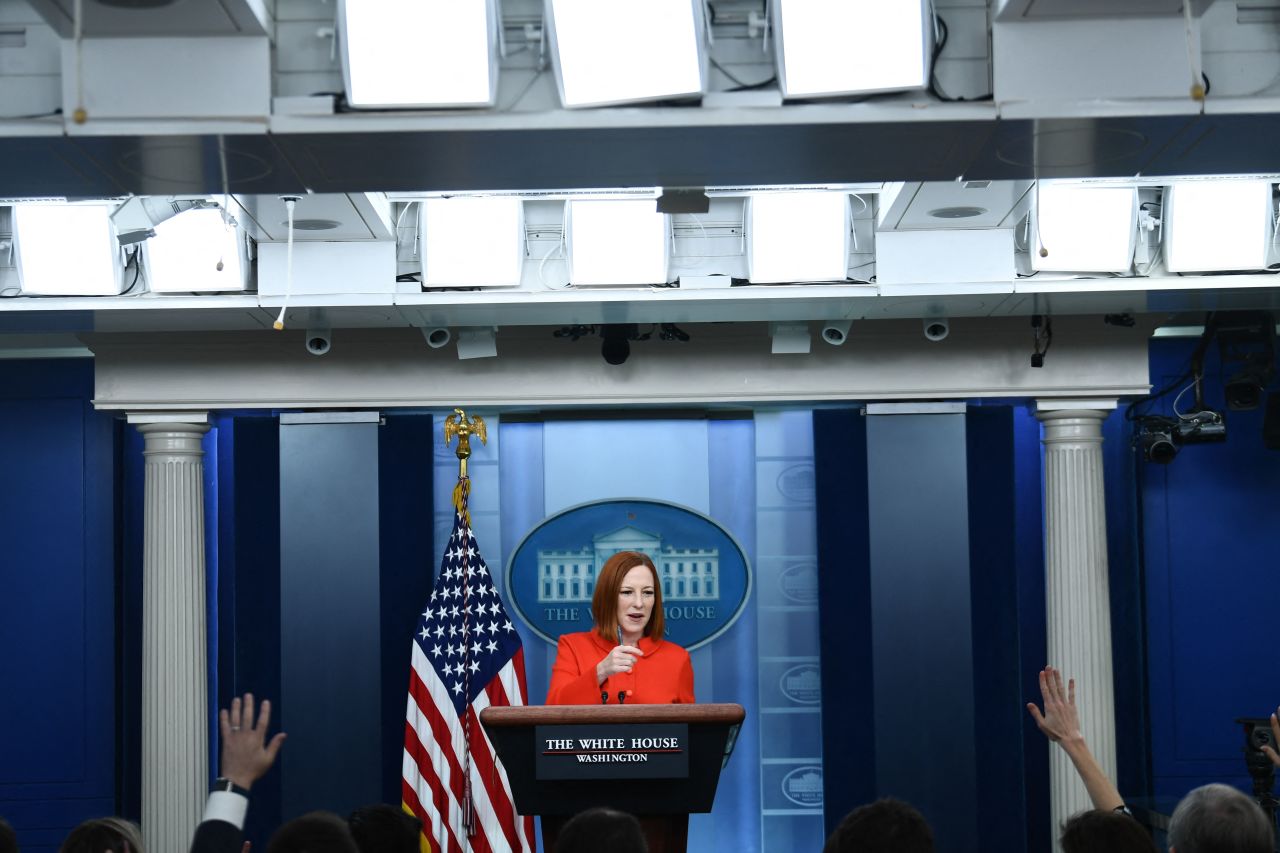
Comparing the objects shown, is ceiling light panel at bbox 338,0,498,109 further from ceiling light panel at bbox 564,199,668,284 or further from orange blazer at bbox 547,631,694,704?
ceiling light panel at bbox 564,199,668,284

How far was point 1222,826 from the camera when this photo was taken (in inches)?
92.1

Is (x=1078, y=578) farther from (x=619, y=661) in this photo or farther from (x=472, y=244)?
(x=619, y=661)

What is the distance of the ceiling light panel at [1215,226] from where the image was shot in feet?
16.5

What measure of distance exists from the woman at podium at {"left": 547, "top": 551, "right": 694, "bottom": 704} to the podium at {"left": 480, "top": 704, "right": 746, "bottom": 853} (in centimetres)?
112

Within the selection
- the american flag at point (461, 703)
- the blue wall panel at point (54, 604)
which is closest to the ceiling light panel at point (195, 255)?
the american flag at point (461, 703)

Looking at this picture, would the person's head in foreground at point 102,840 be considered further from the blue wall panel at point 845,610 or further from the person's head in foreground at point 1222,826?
the blue wall panel at point 845,610

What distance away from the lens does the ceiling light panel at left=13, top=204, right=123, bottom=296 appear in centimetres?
515

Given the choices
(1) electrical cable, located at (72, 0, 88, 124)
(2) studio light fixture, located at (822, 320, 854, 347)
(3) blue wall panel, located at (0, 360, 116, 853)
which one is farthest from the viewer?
(3) blue wall panel, located at (0, 360, 116, 853)

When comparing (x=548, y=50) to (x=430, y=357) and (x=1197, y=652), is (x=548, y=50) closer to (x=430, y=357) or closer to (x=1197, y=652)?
(x=430, y=357)

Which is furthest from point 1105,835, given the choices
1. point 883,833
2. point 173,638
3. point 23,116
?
point 173,638

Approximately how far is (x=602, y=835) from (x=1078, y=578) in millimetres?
4204

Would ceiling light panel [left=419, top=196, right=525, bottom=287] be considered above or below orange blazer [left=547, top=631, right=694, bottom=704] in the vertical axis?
above

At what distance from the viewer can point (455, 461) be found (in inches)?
253

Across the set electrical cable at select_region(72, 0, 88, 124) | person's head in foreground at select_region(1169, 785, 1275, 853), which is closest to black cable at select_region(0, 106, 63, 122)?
electrical cable at select_region(72, 0, 88, 124)
